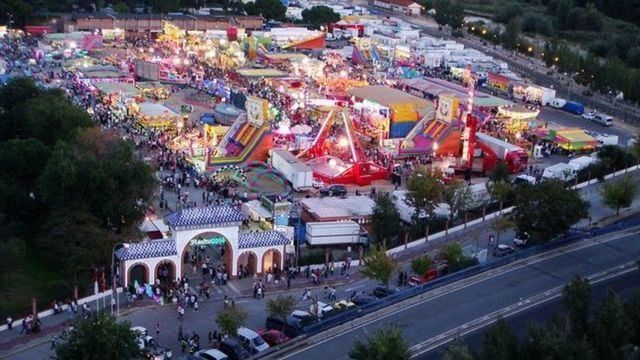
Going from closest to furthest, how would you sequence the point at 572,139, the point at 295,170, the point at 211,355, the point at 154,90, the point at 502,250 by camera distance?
the point at 211,355 < the point at 502,250 < the point at 295,170 < the point at 572,139 < the point at 154,90

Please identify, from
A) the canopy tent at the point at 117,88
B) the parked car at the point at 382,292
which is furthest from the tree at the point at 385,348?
the canopy tent at the point at 117,88

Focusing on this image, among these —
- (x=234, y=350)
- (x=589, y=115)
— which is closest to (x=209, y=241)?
(x=234, y=350)

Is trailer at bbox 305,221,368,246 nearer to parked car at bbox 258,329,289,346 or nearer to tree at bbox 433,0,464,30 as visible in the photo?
parked car at bbox 258,329,289,346

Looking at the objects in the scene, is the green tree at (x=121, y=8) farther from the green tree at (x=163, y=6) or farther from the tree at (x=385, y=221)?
the tree at (x=385, y=221)

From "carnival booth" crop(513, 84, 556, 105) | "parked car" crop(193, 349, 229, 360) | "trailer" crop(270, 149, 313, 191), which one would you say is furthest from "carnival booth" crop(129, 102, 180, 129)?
"carnival booth" crop(513, 84, 556, 105)

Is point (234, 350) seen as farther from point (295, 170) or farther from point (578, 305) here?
point (295, 170)

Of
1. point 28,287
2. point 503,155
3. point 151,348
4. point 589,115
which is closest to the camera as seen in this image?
point 151,348
